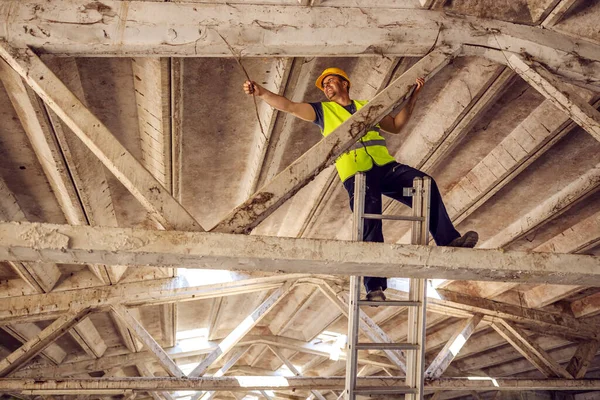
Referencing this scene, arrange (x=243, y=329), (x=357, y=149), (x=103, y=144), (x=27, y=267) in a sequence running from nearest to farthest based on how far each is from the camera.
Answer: (x=103, y=144) < (x=357, y=149) < (x=27, y=267) < (x=243, y=329)

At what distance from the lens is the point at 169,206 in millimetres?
2850

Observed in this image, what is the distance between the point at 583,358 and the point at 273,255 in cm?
733

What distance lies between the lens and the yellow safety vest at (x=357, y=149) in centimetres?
390

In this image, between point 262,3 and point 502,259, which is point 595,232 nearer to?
point 502,259

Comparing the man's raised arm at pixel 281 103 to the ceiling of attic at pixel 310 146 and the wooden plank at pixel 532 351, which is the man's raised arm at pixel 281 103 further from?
the wooden plank at pixel 532 351

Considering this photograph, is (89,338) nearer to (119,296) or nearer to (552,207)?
(119,296)

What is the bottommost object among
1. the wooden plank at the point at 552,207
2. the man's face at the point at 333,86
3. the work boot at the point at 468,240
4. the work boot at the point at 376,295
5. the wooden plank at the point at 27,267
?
the work boot at the point at 376,295

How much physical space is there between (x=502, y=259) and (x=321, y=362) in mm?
12391

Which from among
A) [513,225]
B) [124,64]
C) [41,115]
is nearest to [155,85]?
[124,64]

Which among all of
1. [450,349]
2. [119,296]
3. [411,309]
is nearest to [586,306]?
[450,349]

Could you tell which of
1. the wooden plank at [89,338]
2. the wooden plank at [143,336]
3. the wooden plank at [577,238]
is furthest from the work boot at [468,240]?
the wooden plank at [89,338]

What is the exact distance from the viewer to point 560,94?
345 cm

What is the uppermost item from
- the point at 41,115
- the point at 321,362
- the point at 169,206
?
the point at 321,362

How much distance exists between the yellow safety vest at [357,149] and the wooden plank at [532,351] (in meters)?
5.43
